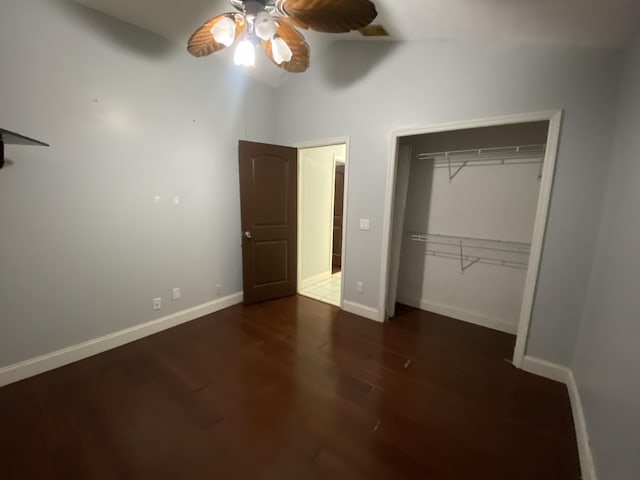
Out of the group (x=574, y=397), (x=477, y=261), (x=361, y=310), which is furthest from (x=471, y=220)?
(x=574, y=397)

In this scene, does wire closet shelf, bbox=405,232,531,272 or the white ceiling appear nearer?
the white ceiling

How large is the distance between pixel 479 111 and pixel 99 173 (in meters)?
3.20

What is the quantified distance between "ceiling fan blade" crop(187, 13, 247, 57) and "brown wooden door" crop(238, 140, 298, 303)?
3.85 ft

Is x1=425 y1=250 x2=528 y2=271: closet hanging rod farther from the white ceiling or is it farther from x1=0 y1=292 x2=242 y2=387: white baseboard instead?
x1=0 y1=292 x2=242 y2=387: white baseboard

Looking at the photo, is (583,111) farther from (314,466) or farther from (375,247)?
(314,466)

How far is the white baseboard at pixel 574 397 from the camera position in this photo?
52.4 inches

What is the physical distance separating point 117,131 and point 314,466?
9.22 feet

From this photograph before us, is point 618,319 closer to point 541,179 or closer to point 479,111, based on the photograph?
point 541,179

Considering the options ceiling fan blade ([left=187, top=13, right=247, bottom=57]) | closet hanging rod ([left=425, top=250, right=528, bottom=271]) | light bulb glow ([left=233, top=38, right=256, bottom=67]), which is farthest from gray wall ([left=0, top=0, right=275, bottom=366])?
closet hanging rod ([left=425, top=250, right=528, bottom=271])

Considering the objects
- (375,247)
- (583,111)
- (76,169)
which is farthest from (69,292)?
(583,111)

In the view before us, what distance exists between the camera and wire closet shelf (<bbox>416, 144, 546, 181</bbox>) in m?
2.52

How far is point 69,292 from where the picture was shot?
2.08m

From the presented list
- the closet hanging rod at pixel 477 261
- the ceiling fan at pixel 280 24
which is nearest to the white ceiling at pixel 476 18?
the ceiling fan at pixel 280 24

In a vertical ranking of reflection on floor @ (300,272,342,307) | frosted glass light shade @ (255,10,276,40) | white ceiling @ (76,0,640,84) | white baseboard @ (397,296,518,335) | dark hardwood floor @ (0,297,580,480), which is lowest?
dark hardwood floor @ (0,297,580,480)
